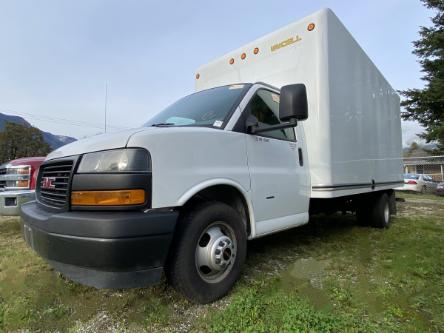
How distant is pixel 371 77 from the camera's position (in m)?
5.50

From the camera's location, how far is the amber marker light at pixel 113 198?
202cm

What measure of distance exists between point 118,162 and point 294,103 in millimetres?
1536

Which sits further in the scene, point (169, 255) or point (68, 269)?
point (169, 255)

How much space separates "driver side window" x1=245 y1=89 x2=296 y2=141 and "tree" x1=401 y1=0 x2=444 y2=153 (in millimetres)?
20292

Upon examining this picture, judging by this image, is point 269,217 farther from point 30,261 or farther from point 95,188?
point 30,261

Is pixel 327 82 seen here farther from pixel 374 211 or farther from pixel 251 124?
pixel 374 211

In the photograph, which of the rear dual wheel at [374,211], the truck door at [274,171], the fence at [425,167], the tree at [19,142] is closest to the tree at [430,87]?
the fence at [425,167]

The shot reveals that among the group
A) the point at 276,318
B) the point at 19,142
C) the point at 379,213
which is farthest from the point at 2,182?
→ the point at 19,142

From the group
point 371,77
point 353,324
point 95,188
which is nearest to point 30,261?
point 95,188

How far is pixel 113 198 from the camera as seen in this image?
6.63 ft

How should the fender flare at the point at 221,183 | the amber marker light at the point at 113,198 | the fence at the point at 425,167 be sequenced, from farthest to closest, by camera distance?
the fence at the point at 425,167 → the fender flare at the point at 221,183 → the amber marker light at the point at 113,198

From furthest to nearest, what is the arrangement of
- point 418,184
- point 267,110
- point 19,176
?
point 418,184 < point 19,176 < point 267,110

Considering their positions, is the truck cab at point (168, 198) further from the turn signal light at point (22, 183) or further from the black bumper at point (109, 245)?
the turn signal light at point (22, 183)

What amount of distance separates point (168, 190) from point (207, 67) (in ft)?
11.1
